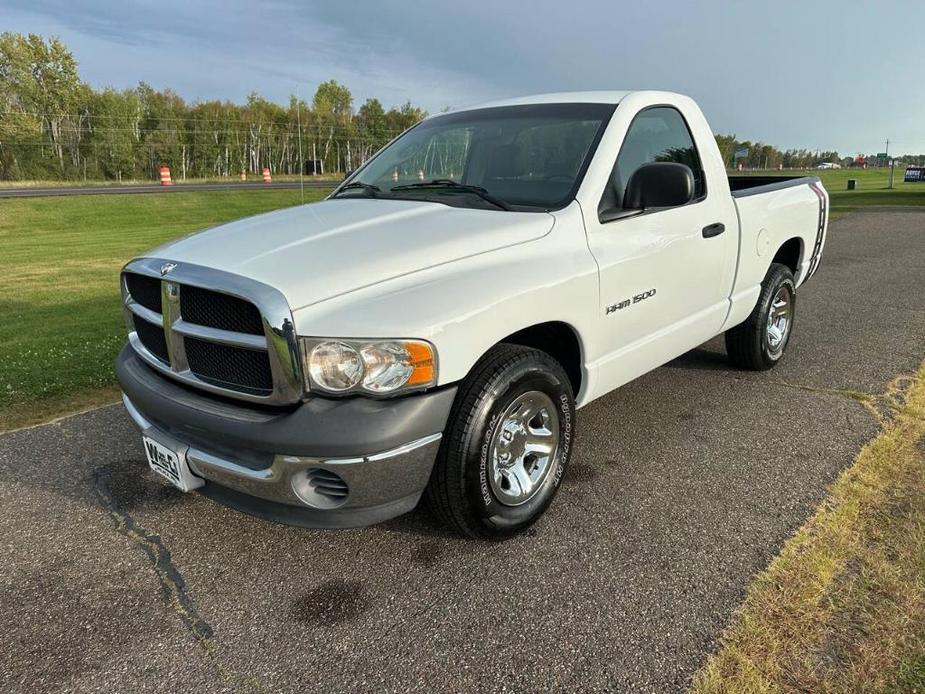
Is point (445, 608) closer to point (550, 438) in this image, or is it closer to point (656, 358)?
point (550, 438)

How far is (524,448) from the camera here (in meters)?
2.83

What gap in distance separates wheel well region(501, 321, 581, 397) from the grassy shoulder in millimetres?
1169

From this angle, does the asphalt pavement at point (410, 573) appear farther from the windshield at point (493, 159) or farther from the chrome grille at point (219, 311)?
the windshield at point (493, 159)

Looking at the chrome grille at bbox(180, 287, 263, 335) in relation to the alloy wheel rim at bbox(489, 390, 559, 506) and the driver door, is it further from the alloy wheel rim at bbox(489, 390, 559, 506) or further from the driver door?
the driver door

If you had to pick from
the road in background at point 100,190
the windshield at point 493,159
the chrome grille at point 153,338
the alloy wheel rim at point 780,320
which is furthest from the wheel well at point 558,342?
the road in background at point 100,190

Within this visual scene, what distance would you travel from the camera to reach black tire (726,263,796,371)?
181 inches

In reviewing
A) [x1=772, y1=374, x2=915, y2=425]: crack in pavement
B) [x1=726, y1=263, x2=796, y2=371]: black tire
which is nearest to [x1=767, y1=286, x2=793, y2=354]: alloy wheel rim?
[x1=726, y1=263, x2=796, y2=371]: black tire

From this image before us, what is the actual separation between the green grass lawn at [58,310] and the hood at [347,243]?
2.57 metres

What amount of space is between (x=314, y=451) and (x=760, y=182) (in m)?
5.47

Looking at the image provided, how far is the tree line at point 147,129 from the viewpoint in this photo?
5074cm

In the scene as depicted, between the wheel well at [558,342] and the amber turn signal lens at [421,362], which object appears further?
the wheel well at [558,342]

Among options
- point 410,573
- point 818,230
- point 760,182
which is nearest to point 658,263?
point 410,573

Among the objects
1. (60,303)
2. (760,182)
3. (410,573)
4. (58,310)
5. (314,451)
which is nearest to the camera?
(314,451)

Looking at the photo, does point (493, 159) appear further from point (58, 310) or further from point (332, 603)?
point (58, 310)
